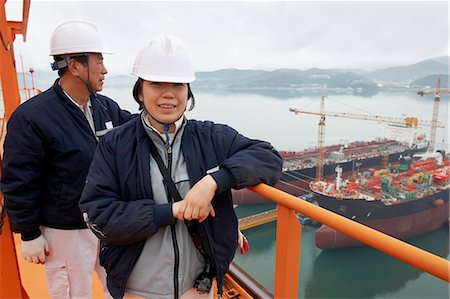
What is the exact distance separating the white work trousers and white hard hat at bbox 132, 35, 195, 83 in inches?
38.2

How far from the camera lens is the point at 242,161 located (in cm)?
98

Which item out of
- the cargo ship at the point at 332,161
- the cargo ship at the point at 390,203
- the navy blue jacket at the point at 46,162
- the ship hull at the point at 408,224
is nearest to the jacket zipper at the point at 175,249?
the navy blue jacket at the point at 46,162

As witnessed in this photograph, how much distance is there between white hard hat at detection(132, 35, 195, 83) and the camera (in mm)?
921

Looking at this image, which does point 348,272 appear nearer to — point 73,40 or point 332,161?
point 332,161

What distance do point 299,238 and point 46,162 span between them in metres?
1.13

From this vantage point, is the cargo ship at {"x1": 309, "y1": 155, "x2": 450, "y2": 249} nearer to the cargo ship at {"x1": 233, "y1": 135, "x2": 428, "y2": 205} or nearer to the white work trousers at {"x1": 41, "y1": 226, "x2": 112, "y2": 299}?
the cargo ship at {"x1": 233, "y1": 135, "x2": 428, "y2": 205}

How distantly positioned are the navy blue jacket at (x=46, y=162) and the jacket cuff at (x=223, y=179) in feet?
2.49

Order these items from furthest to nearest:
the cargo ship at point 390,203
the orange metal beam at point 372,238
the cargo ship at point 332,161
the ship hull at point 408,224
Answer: the cargo ship at point 332,161
the cargo ship at point 390,203
the ship hull at point 408,224
the orange metal beam at point 372,238

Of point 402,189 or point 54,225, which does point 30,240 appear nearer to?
point 54,225

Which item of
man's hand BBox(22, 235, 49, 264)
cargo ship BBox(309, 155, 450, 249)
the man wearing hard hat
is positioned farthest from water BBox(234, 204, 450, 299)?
man's hand BBox(22, 235, 49, 264)

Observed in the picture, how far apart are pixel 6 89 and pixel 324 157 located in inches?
1012

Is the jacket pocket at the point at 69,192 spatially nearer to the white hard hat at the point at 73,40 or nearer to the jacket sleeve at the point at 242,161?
the white hard hat at the point at 73,40

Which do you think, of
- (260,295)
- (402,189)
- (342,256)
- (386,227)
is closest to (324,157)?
(402,189)

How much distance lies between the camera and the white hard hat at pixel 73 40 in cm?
145
